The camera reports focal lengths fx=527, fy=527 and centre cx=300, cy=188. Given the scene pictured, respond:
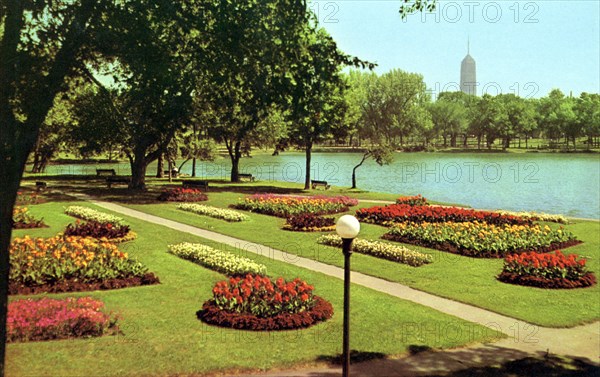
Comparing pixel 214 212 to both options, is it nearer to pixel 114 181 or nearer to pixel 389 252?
pixel 389 252

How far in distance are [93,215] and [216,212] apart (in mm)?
5831

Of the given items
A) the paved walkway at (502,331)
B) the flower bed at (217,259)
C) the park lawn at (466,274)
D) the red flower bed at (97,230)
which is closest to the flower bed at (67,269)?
the flower bed at (217,259)

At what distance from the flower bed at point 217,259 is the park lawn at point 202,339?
865 mm

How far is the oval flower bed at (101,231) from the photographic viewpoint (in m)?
18.6

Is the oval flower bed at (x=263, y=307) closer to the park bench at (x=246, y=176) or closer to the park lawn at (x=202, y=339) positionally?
the park lawn at (x=202, y=339)

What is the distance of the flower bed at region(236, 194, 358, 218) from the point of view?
27.5 m

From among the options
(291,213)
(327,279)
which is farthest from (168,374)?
(291,213)

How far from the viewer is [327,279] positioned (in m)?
15.0

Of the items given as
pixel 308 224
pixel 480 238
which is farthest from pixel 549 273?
pixel 308 224

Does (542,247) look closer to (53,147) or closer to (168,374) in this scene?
(168,374)

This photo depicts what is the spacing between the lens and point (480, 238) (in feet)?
64.3

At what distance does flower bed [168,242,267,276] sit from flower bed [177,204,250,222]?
266 inches

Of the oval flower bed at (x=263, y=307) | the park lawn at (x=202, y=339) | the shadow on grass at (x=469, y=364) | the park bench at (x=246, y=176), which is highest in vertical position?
the park bench at (x=246, y=176)

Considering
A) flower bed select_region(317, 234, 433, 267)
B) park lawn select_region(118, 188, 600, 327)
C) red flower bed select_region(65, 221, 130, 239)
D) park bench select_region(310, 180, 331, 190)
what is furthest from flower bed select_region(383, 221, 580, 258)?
park bench select_region(310, 180, 331, 190)
